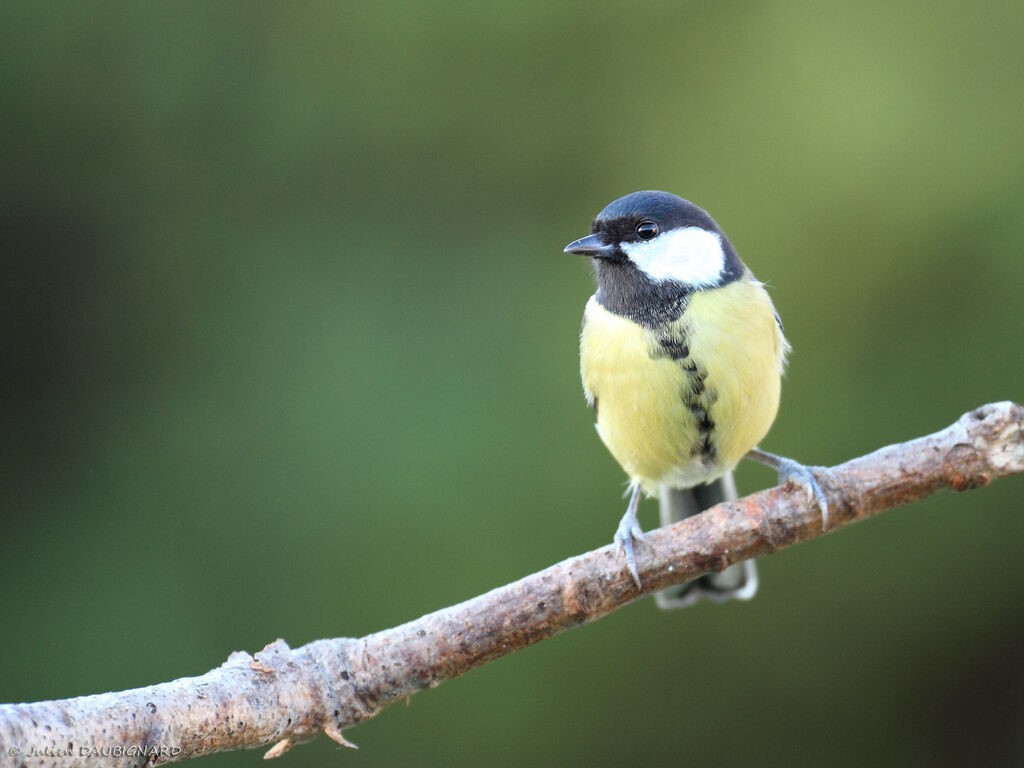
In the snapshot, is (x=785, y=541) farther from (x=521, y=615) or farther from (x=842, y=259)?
(x=842, y=259)

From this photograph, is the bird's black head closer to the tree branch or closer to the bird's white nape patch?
the bird's white nape patch

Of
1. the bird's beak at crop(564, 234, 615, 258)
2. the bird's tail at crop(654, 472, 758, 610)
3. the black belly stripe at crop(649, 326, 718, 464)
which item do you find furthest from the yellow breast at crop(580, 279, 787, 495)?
the bird's tail at crop(654, 472, 758, 610)

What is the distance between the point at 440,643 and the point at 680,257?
3.02 ft

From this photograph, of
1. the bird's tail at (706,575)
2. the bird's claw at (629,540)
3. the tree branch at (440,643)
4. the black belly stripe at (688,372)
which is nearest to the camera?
the tree branch at (440,643)

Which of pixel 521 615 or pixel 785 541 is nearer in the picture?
pixel 521 615

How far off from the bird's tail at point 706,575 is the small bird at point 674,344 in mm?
341

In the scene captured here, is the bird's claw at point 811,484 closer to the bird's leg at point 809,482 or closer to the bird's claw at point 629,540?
the bird's leg at point 809,482

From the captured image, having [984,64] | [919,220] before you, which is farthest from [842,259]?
[984,64]

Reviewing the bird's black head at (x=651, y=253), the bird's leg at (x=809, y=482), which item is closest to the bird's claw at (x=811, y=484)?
the bird's leg at (x=809, y=482)

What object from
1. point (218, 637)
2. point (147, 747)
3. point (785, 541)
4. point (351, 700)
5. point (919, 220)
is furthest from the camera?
point (919, 220)

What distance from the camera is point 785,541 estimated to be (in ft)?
6.79

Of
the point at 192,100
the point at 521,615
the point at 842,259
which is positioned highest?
the point at 192,100

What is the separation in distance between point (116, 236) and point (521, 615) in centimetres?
224

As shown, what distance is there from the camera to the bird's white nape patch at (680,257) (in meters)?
2.25
